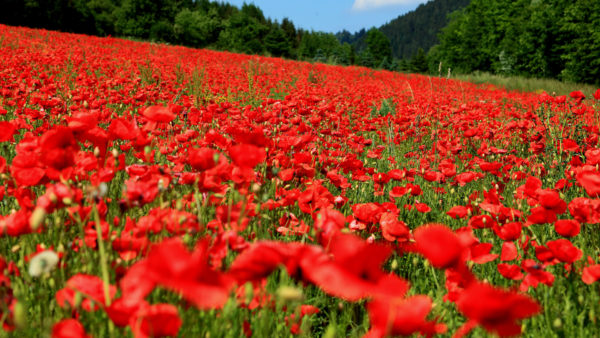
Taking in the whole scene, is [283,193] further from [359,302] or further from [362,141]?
[362,141]

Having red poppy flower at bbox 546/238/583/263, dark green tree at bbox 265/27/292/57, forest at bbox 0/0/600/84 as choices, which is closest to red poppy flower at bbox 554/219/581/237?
red poppy flower at bbox 546/238/583/263

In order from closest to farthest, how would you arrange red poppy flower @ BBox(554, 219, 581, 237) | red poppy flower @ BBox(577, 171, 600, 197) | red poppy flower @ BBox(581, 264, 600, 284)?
red poppy flower @ BBox(581, 264, 600, 284)
red poppy flower @ BBox(554, 219, 581, 237)
red poppy flower @ BBox(577, 171, 600, 197)

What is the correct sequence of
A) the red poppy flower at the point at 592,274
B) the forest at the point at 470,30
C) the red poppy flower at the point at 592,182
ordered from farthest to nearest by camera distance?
1. the forest at the point at 470,30
2. the red poppy flower at the point at 592,182
3. the red poppy flower at the point at 592,274

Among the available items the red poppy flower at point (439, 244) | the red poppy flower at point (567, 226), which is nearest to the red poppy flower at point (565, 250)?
the red poppy flower at point (567, 226)

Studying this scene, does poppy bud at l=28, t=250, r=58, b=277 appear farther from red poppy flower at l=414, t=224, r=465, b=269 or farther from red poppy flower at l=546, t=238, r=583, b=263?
red poppy flower at l=546, t=238, r=583, b=263

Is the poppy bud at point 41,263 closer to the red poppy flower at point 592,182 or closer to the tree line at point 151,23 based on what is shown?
the red poppy flower at point 592,182

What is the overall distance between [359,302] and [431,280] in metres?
0.51

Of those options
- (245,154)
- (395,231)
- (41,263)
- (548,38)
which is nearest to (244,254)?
(41,263)

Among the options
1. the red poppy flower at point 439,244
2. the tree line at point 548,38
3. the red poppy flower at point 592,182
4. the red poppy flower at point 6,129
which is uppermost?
the tree line at point 548,38

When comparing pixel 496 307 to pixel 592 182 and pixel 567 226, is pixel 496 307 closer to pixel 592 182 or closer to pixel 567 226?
pixel 567 226

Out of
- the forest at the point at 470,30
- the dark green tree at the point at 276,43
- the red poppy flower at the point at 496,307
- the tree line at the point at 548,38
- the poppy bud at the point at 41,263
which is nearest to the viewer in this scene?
the red poppy flower at the point at 496,307

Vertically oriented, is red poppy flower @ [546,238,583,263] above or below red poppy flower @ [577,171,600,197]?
below

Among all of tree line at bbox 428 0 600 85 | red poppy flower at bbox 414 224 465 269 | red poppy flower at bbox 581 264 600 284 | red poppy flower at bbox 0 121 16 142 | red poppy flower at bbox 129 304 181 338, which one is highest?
tree line at bbox 428 0 600 85

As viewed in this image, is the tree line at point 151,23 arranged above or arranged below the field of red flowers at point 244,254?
above
